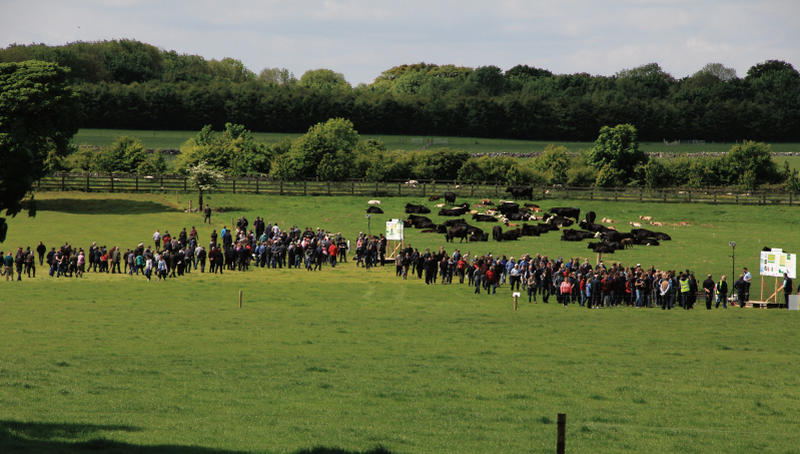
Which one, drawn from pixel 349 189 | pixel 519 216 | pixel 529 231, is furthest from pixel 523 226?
pixel 349 189

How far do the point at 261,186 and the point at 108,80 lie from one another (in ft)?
346

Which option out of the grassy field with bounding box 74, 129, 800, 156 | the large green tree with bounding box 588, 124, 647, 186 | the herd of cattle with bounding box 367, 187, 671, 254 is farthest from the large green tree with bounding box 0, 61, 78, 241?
the grassy field with bounding box 74, 129, 800, 156

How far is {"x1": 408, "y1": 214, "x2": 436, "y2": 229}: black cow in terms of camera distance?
56000 mm

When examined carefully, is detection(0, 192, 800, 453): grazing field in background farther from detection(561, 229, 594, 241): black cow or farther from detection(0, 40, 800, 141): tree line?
detection(0, 40, 800, 141): tree line

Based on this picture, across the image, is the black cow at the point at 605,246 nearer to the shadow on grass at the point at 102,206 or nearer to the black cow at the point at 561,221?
the black cow at the point at 561,221

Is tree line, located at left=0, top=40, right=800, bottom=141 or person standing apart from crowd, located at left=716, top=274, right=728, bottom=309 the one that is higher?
tree line, located at left=0, top=40, right=800, bottom=141

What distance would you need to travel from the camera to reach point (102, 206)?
64.4 meters

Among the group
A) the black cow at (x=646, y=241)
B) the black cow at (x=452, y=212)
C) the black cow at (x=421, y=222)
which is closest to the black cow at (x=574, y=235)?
the black cow at (x=646, y=241)

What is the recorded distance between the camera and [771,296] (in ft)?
115

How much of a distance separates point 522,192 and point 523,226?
14.8m

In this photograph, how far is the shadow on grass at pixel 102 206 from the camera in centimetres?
6241

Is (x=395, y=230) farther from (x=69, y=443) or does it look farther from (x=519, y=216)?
(x=69, y=443)

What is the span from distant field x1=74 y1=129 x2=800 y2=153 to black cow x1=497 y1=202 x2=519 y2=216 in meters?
70.8

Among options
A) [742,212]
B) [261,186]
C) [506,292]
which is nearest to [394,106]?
[261,186]
